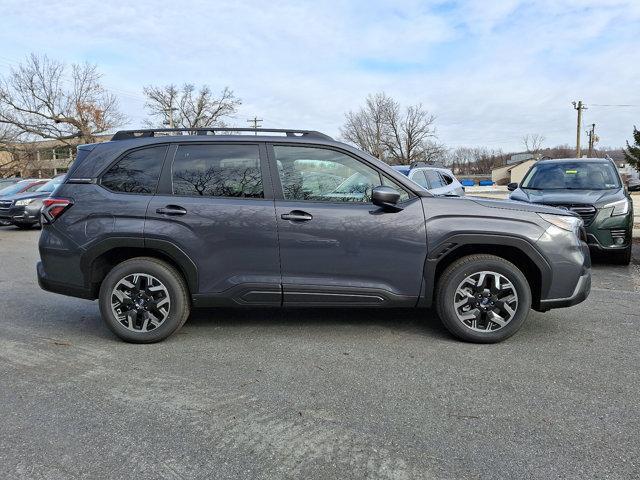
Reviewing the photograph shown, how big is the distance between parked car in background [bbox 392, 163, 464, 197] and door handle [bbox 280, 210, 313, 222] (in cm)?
649

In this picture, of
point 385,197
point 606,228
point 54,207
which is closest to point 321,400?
point 385,197

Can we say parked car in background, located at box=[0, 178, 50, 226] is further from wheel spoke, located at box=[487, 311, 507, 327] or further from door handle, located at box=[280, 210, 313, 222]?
wheel spoke, located at box=[487, 311, 507, 327]

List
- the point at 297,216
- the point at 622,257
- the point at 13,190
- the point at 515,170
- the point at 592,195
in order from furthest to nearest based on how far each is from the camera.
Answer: the point at 515,170, the point at 13,190, the point at 622,257, the point at 592,195, the point at 297,216

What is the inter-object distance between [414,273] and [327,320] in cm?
117

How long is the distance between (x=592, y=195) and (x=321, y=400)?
6.56m

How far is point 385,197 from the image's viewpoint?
13.1ft

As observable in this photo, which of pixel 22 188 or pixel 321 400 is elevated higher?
pixel 22 188

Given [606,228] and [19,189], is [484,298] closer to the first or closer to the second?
[606,228]

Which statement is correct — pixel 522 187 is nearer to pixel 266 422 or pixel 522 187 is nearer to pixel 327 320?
pixel 327 320

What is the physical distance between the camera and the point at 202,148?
4.35 metres

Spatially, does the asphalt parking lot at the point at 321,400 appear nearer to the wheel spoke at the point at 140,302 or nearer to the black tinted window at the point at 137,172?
the wheel spoke at the point at 140,302

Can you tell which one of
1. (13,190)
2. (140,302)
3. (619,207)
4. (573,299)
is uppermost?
(13,190)

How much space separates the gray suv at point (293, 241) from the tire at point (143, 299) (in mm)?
11

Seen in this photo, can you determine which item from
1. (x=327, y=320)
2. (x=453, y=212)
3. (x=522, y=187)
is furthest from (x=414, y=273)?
(x=522, y=187)
